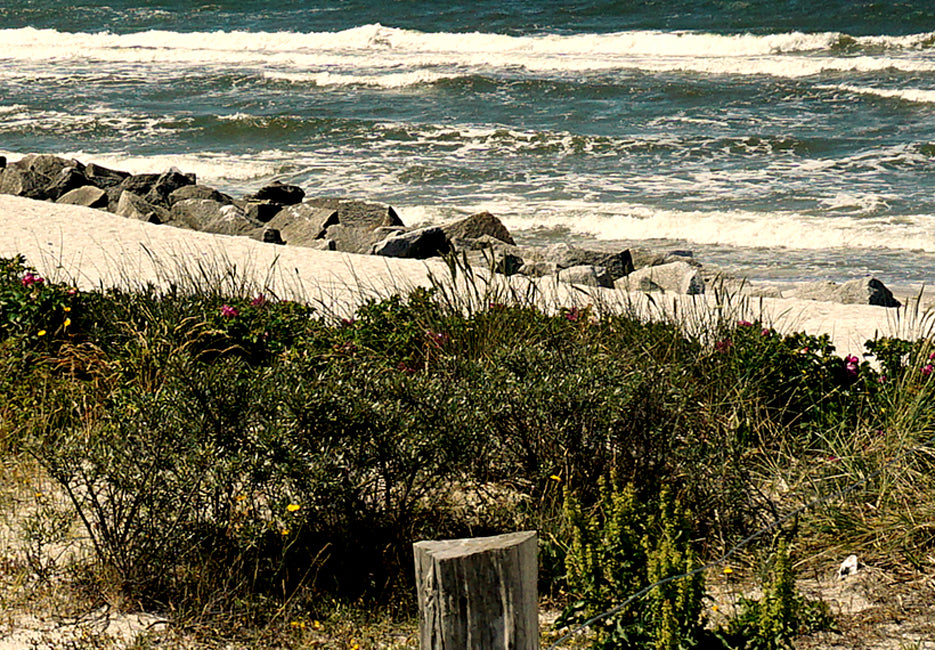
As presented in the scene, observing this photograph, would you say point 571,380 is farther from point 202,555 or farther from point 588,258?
point 588,258

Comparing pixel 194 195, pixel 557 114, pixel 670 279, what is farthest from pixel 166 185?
pixel 557 114

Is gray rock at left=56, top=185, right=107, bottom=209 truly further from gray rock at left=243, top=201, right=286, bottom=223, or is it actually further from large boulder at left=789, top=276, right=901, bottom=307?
large boulder at left=789, top=276, right=901, bottom=307

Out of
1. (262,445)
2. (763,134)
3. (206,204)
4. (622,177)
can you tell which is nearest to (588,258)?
(206,204)

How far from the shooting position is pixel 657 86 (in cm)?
2462

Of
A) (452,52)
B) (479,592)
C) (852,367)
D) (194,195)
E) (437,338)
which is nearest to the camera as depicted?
(479,592)

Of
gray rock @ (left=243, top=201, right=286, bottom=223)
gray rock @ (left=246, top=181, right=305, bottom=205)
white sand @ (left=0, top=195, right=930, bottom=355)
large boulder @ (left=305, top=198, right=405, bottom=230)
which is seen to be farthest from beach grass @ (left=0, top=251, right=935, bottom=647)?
gray rock @ (left=246, top=181, right=305, bottom=205)

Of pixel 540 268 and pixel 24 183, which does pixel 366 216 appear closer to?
pixel 540 268

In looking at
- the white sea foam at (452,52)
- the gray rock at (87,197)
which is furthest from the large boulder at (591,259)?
the white sea foam at (452,52)

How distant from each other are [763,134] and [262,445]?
1639 cm

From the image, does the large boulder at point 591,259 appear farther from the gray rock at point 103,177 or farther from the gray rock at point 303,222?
the gray rock at point 103,177

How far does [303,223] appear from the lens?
491 inches

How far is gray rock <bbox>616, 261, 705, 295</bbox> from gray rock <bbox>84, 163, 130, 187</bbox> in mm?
7802

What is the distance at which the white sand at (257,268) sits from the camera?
7.94 m

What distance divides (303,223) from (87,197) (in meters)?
2.90
